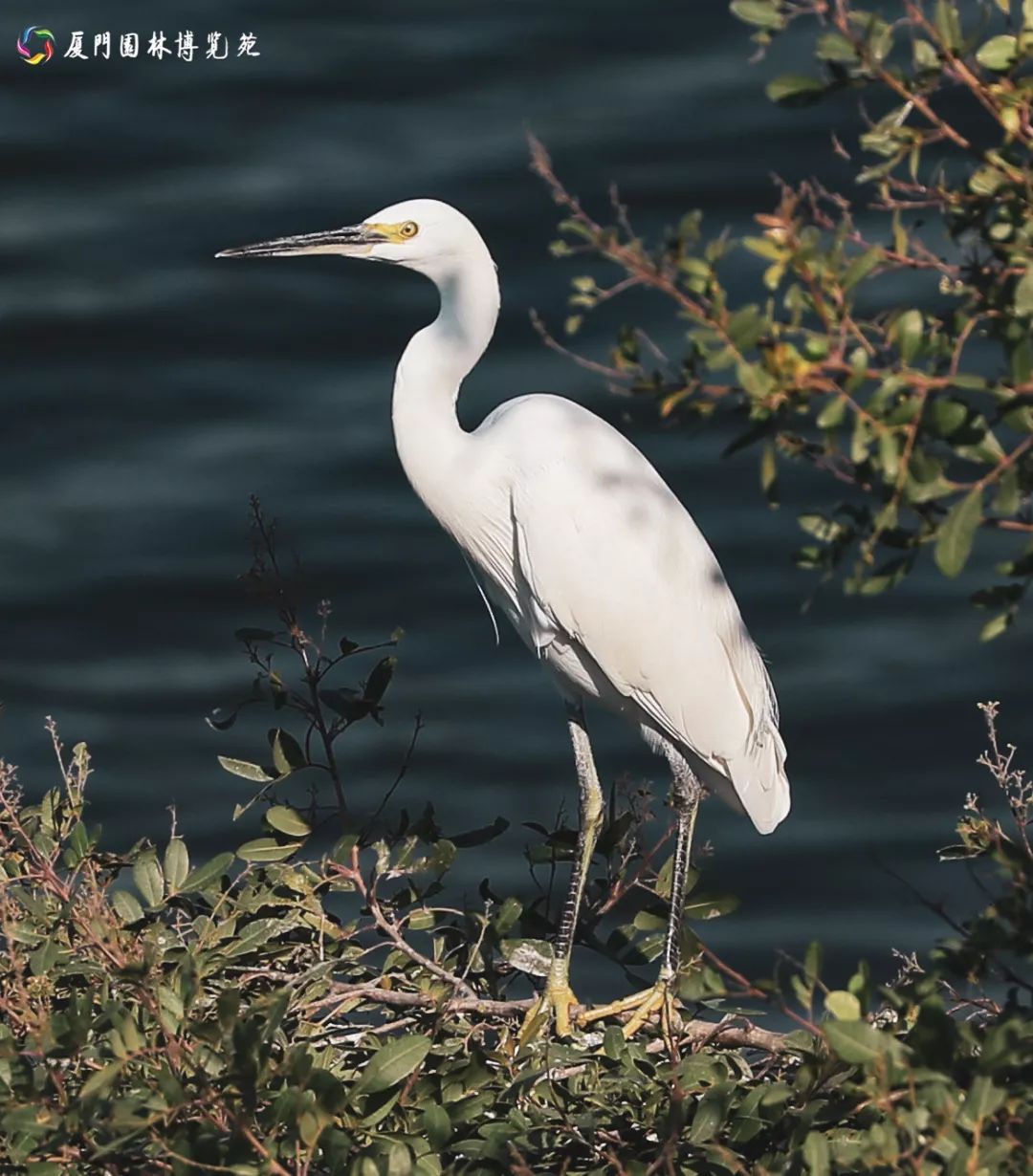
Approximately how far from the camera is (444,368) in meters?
3.95

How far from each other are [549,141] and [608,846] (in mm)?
5265

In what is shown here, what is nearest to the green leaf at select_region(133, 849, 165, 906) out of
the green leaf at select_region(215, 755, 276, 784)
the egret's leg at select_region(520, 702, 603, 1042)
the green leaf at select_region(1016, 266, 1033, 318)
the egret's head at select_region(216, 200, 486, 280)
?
the green leaf at select_region(215, 755, 276, 784)

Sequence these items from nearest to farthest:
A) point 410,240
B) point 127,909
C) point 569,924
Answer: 1. point 127,909
2. point 569,924
3. point 410,240

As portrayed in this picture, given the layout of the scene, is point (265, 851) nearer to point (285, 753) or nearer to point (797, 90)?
point (285, 753)

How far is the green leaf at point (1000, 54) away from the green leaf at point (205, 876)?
169cm

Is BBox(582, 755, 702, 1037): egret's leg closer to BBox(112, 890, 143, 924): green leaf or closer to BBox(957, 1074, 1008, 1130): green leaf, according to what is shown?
BBox(112, 890, 143, 924): green leaf

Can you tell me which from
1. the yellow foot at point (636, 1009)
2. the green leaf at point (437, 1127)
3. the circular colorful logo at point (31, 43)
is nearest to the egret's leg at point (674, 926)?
the yellow foot at point (636, 1009)

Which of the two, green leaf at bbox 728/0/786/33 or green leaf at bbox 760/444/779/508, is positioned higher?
green leaf at bbox 728/0/786/33

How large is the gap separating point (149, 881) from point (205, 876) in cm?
11

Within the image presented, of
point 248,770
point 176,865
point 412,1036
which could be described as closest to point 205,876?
point 176,865

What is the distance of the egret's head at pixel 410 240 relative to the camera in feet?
12.7

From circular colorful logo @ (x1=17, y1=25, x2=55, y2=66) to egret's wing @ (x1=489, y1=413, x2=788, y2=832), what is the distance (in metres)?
5.88

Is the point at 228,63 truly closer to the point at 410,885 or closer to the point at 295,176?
the point at 295,176

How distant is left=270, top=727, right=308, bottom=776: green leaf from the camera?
342cm
